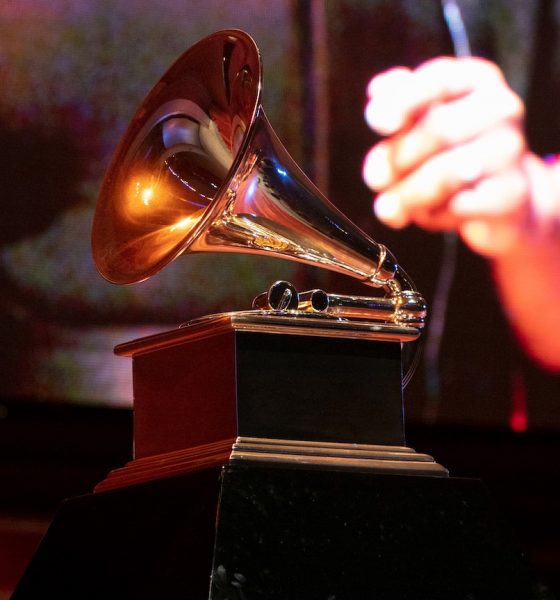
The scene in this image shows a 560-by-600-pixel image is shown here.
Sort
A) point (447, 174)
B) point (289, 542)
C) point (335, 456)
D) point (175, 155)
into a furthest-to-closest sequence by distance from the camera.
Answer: point (447, 174) → point (175, 155) → point (335, 456) → point (289, 542)

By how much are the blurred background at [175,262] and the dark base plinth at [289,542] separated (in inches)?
49.8

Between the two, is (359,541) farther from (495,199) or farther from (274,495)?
(495,199)

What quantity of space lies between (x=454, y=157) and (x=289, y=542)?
1746 millimetres

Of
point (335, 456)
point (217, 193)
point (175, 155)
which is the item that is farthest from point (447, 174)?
point (335, 456)

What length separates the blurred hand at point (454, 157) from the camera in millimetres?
2760

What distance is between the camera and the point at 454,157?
2766mm

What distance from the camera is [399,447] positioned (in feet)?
4.39

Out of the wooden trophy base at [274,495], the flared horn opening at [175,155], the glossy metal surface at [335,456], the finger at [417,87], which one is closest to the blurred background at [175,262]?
the finger at [417,87]

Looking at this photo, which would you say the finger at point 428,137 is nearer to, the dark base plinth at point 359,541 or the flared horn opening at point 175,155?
the flared horn opening at point 175,155

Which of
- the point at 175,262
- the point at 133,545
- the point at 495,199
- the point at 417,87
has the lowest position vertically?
the point at 133,545

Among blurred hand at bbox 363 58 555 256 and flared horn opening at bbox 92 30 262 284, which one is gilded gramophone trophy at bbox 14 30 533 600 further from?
blurred hand at bbox 363 58 555 256

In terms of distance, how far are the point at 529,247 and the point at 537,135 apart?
0.27 metres

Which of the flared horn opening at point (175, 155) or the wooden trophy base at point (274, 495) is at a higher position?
the flared horn opening at point (175, 155)

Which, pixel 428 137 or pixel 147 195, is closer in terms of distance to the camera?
pixel 147 195
